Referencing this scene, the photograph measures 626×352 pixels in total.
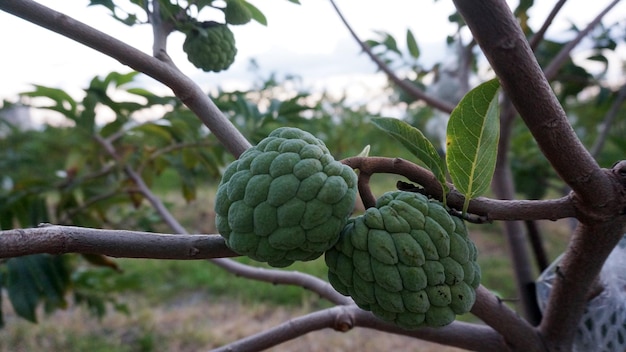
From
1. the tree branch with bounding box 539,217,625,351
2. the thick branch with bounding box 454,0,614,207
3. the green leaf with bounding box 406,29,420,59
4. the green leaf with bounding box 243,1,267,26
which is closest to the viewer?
the thick branch with bounding box 454,0,614,207

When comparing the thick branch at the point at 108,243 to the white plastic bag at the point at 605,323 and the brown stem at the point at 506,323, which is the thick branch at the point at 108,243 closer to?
the brown stem at the point at 506,323

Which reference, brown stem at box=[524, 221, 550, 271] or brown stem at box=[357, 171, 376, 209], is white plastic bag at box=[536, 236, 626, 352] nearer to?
brown stem at box=[357, 171, 376, 209]

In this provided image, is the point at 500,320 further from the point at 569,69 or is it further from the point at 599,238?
the point at 569,69

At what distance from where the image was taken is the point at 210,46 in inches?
40.9

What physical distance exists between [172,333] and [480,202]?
2818mm

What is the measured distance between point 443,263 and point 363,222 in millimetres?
115

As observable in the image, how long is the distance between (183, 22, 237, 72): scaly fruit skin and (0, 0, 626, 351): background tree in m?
0.01

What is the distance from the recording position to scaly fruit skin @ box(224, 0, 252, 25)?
1.05 metres

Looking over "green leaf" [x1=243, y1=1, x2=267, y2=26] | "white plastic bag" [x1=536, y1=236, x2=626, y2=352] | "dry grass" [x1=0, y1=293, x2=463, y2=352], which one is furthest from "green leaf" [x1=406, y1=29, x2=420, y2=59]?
"dry grass" [x1=0, y1=293, x2=463, y2=352]

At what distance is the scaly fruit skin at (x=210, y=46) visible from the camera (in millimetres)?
1040

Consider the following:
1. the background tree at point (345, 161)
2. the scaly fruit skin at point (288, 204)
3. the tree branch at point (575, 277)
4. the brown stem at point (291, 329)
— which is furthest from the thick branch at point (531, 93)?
the brown stem at point (291, 329)

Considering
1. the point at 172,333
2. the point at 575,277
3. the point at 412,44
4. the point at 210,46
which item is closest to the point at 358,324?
the point at 575,277

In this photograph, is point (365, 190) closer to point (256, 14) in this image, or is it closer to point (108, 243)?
point (108, 243)

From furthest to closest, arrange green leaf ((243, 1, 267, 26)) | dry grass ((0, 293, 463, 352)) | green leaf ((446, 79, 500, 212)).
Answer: dry grass ((0, 293, 463, 352)) < green leaf ((243, 1, 267, 26)) < green leaf ((446, 79, 500, 212))
